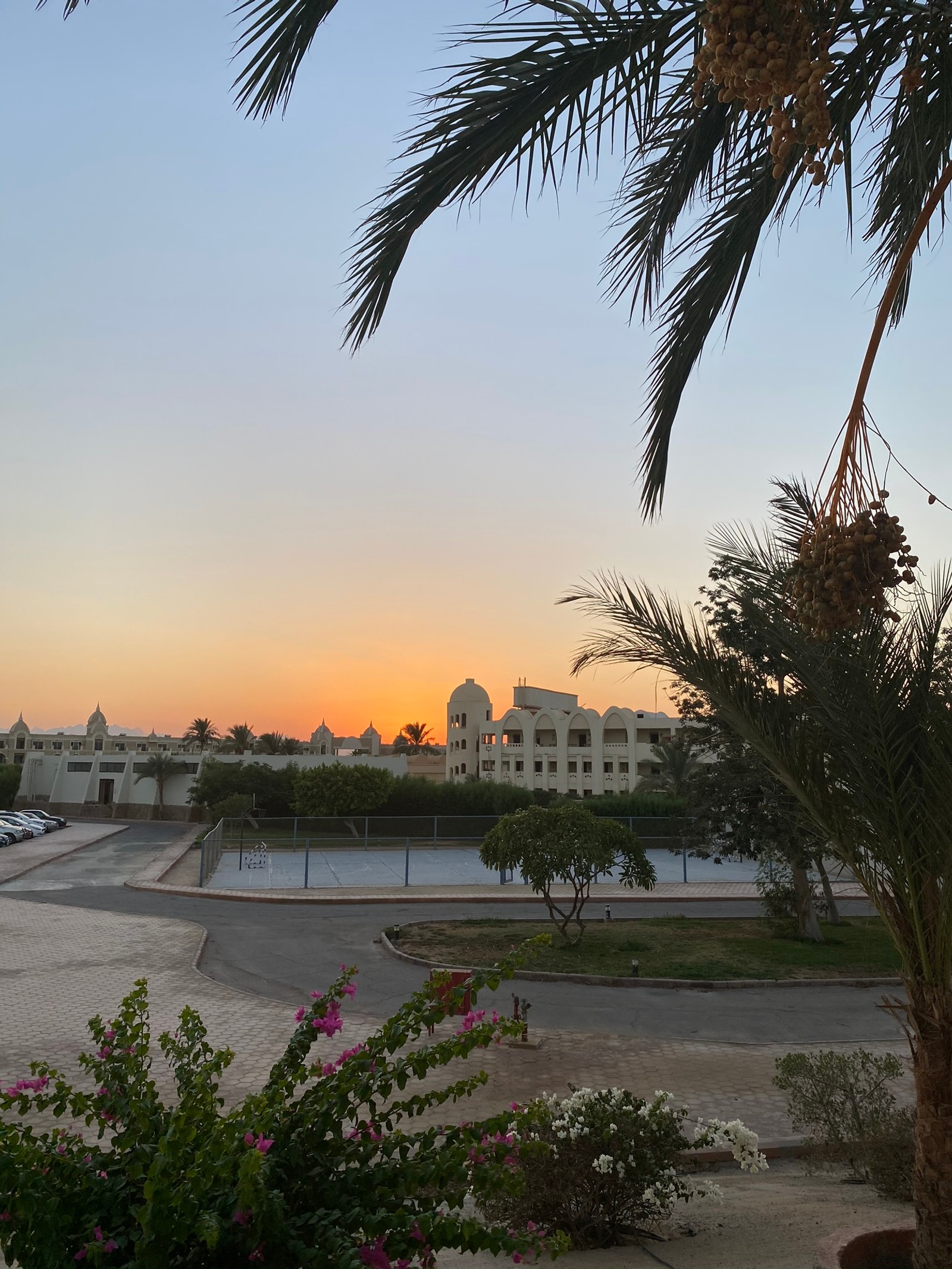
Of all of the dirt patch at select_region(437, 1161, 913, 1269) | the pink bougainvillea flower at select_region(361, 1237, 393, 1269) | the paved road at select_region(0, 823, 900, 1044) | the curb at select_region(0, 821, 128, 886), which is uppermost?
the pink bougainvillea flower at select_region(361, 1237, 393, 1269)

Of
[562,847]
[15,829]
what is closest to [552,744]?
[15,829]

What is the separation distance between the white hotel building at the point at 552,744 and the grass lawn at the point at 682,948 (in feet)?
124

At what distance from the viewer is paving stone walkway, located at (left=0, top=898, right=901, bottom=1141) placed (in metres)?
9.34

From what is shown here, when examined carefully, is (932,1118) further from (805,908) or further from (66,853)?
(66,853)

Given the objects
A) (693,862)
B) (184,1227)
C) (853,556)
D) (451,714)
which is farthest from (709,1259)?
(451,714)

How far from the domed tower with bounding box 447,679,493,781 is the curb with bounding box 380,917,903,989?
57.3 metres

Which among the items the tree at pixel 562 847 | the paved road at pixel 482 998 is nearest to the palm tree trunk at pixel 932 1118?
the paved road at pixel 482 998

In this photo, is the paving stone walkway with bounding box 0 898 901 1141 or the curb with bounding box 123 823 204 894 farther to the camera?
the curb with bounding box 123 823 204 894

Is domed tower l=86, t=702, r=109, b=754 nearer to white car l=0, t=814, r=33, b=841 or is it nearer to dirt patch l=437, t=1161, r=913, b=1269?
white car l=0, t=814, r=33, b=841

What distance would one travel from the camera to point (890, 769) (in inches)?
167

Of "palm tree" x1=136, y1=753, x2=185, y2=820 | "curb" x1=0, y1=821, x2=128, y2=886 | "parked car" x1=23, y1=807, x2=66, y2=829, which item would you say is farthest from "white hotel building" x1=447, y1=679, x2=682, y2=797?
"parked car" x1=23, y1=807, x2=66, y2=829

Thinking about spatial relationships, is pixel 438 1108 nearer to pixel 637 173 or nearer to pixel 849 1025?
pixel 849 1025

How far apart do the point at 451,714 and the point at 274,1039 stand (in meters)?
64.9

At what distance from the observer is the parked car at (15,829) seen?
143 feet
